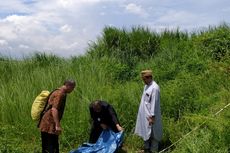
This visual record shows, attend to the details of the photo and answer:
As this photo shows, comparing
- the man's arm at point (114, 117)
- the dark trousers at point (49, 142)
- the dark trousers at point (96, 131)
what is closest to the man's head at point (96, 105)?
the man's arm at point (114, 117)

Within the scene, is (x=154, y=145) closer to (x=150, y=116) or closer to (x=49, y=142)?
(x=150, y=116)

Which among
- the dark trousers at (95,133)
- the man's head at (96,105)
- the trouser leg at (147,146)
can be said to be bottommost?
the trouser leg at (147,146)

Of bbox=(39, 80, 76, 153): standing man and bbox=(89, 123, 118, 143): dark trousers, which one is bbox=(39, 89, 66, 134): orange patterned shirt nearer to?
bbox=(39, 80, 76, 153): standing man

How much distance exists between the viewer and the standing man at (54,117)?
8492mm

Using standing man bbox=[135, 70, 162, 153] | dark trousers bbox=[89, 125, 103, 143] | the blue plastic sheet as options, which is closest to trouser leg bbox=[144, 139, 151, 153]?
standing man bbox=[135, 70, 162, 153]

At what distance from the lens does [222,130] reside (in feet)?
22.5

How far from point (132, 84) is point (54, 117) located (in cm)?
490

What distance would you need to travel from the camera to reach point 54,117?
8.47 meters

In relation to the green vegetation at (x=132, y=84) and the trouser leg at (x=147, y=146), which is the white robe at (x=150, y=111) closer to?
the trouser leg at (x=147, y=146)

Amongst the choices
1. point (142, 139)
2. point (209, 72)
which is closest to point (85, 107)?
point (142, 139)

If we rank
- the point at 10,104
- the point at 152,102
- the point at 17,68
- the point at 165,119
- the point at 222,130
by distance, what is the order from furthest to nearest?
the point at 17,68, the point at 10,104, the point at 165,119, the point at 152,102, the point at 222,130

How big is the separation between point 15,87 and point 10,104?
42.7 inches

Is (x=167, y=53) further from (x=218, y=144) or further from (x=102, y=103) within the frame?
(x=218, y=144)

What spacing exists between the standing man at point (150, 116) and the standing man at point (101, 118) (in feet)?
1.55
